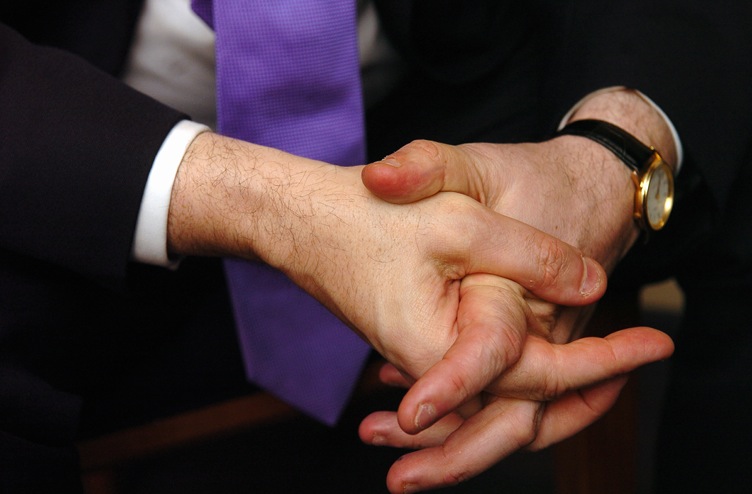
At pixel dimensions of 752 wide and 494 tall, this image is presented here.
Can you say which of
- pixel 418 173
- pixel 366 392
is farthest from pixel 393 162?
pixel 366 392

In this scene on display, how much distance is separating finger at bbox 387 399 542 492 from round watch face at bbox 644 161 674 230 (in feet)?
0.77

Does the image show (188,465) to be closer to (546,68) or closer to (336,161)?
(336,161)

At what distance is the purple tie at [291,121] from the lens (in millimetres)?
667

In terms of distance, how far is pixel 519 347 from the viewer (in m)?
0.50

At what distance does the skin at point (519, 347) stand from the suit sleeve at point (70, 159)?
0.19 m

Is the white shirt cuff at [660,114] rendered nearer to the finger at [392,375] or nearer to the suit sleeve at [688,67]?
the suit sleeve at [688,67]

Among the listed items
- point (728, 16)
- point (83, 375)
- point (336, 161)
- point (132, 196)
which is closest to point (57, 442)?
point (83, 375)

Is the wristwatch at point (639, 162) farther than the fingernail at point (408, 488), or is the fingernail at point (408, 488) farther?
the wristwatch at point (639, 162)

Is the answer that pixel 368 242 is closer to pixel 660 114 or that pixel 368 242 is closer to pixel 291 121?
pixel 291 121

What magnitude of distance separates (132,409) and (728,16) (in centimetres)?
74

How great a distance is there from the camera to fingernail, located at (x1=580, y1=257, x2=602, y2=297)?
0.56 metres

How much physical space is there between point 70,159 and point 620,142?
0.46 meters

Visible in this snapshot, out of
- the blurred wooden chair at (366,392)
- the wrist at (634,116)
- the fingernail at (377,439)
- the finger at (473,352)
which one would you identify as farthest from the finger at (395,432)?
the wrist at (634,116)

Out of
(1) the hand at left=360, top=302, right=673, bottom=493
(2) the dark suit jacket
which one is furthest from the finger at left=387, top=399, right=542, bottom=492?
(2) the dark suit jacket
